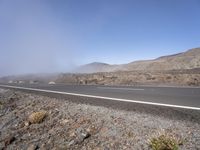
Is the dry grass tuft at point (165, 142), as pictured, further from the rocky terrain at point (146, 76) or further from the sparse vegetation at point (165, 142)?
the rocky terrain at point (146, 76)

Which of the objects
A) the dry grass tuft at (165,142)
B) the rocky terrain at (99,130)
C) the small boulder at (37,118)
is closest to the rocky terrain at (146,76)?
the rocky terrain at (99,130)

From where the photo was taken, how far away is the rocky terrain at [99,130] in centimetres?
551

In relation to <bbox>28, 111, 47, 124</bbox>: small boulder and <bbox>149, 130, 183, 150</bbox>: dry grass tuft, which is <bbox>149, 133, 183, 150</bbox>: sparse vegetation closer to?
<bbox>149, 130, 183, 150</bbox>: dry grass tuft

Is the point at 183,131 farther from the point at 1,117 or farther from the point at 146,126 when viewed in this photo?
the point at 1,117

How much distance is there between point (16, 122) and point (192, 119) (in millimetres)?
7469

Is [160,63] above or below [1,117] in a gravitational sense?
above

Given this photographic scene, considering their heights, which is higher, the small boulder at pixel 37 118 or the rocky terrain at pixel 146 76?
the rocky terrain at pixel 146 76

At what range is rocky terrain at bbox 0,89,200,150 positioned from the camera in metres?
5.51

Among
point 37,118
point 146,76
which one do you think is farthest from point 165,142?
point 146,76

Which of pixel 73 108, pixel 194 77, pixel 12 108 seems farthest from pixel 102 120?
pixel 194 77

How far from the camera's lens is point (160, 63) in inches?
2975

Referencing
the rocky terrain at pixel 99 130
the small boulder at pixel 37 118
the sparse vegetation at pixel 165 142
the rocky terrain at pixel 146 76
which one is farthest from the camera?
the rocky terrain at pixel 146 76

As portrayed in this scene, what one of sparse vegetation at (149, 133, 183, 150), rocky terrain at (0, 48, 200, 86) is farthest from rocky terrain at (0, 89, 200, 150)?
rocky terrain at (0, 48, 200, 86)

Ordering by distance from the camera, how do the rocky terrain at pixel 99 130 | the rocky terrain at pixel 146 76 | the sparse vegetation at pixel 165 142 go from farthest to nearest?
the rocky terrain at pixel 146 76 < the rocky terrain at pixel 99 130 < the sparse vegetation at pixel 165 142
